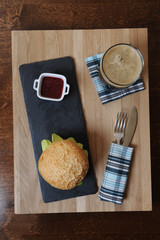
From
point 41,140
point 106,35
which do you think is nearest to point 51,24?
point 106,35

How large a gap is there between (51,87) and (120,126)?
0.95 feet

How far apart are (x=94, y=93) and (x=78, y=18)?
1.66 ft

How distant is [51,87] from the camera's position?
0.84 m

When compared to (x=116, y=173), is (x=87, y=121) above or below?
above

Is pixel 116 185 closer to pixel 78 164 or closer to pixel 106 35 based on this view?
pixel 78 164

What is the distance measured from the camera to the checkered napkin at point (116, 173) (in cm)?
85

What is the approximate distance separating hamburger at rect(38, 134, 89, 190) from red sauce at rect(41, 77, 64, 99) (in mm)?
195

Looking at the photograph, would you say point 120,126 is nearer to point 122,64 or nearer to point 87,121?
point 87,121

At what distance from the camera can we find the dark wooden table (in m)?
1.17

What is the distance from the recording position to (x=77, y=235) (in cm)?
119

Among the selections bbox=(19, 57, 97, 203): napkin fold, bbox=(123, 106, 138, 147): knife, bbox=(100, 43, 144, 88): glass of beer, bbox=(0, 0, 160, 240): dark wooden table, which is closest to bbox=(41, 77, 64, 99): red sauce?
bbox=(19, 57, 97, 203): napkin fold

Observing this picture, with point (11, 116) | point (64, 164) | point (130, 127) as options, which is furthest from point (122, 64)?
point (11, 116)

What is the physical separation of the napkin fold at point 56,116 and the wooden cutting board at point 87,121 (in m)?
0.02

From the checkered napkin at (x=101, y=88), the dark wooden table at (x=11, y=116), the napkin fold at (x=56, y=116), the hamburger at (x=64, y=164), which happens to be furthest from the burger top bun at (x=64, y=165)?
the dark wooden table at (x=11, y=116)
